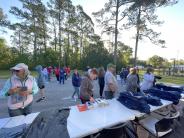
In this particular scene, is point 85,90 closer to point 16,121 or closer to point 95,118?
point 95,118

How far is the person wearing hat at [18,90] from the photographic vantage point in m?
3.11

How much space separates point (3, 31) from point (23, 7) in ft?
15.9

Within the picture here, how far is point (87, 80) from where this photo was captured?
4.09 metres

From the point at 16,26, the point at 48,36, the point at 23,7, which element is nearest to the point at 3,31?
the point at 16,26

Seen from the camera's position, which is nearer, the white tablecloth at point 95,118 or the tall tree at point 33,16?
the white tablecloth at point 95,118

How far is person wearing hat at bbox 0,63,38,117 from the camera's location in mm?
3111

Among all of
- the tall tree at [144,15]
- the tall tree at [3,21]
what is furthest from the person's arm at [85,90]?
A: the tall tree at [3,21]

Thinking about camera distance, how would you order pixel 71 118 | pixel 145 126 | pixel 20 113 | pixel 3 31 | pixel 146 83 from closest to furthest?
1. pixel 71 118
2. pixel 20 113
3. pixel 145 126
4. pixel 146 83
5. pixel 3 31

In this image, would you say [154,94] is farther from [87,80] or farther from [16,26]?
[16,26]

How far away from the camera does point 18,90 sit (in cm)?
307

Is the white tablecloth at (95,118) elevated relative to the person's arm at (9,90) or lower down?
lower down

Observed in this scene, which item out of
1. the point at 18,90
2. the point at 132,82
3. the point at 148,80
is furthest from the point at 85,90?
the point at 148,80

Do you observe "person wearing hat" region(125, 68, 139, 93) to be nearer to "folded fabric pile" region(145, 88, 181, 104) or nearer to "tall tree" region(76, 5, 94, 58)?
"folded fabric pile" region(145, 88, 181, 104)

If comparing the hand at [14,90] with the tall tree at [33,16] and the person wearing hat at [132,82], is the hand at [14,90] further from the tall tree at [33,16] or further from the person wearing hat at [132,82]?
the tall tree at [33,16]
